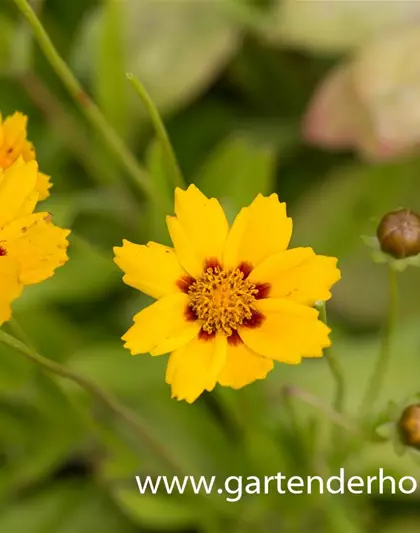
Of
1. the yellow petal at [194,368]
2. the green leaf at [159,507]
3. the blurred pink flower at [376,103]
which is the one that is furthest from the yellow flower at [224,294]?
the blurred pink flower at [376,103]

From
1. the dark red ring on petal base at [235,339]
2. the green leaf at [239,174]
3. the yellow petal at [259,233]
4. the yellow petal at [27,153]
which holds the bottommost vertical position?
the dark red ring on petal base at [235,339]

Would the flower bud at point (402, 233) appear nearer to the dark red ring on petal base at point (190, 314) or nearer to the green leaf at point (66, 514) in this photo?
the dark red ring on petal base at point (190, 314)

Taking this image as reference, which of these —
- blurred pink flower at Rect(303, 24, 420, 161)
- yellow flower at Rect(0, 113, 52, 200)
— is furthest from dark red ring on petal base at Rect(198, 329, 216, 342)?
blurred pink flower at Rect(303, 24, 420, 161)

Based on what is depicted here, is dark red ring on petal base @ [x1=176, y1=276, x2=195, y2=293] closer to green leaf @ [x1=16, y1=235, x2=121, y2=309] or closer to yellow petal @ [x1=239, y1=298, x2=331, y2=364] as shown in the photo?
yellow petal @ [x1=239, y1=298, x2=331, y2=364]

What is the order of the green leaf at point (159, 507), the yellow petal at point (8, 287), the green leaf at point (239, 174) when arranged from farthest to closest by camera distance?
the green leaf at point (239, 174), the green leaf at point (159, 507), the yellow petal at point (8, 287)

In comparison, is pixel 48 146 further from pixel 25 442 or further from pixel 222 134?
pixel 25 442

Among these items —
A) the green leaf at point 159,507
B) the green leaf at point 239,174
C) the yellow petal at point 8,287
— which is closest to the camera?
the yellow petal at point 8,287

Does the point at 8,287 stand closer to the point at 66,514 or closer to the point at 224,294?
the point at 224,294
